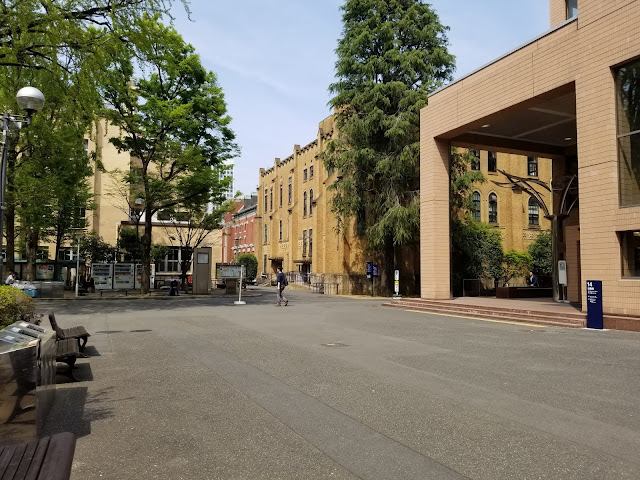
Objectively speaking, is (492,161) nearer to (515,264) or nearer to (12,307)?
(515,264)

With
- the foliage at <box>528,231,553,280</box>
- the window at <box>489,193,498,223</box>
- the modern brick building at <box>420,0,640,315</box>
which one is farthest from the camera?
the window at <box>489,193,498,223</box>

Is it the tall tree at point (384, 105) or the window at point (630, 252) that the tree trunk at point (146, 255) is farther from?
the window at point (630, 252)

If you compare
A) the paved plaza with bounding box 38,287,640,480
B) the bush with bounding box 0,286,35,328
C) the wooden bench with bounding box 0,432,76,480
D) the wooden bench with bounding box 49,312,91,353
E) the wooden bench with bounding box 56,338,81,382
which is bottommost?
the paved plaza with bounding box 38,287,640,480

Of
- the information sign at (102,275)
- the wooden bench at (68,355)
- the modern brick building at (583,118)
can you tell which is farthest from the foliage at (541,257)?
the wooden bench at (68,355)

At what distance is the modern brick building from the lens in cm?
1413

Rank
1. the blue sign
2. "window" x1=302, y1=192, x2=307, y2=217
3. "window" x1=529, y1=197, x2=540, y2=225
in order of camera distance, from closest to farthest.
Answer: the blue sign, "window" x1=529, y1=197, x2=540, y2=225, "window" x1=302, y1=192, x2=307, y2=217

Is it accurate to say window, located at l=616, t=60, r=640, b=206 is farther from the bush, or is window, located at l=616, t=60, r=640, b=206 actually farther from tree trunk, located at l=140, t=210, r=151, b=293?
tree trunk, located at l=140, t=210, r=151, b=293

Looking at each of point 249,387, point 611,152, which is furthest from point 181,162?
point 249,387

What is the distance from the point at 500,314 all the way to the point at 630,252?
4413 millimetres

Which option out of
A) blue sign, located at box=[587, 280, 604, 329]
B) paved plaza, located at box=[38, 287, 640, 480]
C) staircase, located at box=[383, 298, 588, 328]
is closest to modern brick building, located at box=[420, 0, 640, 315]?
blue sign, located at box=[587, 280, 604, 329]

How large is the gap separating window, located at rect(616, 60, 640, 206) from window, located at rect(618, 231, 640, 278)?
0.91 meters

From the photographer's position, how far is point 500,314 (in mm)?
16859

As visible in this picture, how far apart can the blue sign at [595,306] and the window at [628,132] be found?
8.37ft

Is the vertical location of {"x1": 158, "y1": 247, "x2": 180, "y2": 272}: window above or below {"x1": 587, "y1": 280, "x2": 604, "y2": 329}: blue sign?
above
